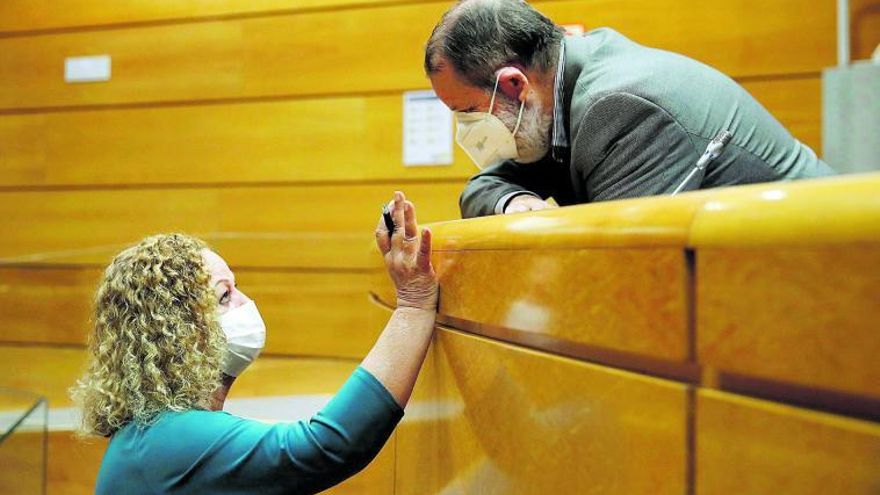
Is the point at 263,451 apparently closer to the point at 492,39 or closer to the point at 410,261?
the point at 410,261

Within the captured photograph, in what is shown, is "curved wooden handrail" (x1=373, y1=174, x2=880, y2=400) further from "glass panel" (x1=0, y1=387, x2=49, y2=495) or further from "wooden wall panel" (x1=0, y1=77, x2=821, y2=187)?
"wooden wall panel" (x1=0, y1=77, x2=821, y2=187)

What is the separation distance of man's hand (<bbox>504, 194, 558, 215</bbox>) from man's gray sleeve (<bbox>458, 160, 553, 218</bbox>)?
0.10m

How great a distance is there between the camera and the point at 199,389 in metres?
1.19

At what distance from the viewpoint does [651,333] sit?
58 centimetres

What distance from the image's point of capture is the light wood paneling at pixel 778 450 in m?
0.43

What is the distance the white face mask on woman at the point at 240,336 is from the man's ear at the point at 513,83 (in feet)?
1.98

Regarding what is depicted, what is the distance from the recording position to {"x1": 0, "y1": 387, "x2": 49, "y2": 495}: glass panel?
8.09 ft

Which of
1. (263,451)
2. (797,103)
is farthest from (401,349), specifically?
(797,103)

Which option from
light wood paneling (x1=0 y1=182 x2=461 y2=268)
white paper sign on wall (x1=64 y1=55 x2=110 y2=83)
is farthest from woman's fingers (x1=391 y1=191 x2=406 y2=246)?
white paper sign on wall (x1=64 y1=55 x2=110 y2=83)

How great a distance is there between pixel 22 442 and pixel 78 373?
778 millimetres

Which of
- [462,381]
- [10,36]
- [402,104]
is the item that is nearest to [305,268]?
[402,104]

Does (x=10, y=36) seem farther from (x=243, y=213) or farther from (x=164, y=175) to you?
(x=243, y=213)

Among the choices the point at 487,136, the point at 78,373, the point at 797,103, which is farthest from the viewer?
the point at 78,373

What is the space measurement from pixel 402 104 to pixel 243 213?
97 centimetres
